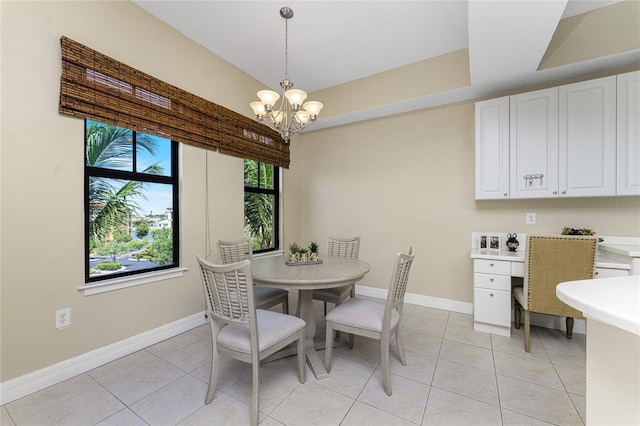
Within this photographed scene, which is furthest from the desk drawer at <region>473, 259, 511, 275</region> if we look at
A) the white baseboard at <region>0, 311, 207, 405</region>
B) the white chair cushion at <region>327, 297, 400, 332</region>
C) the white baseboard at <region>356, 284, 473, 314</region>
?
the white baseboard at <region>0, 311, 207, 405</region>

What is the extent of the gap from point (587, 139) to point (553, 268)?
4.16 ft

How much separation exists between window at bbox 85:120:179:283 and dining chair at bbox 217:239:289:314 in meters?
0.51

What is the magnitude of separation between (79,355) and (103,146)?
164 centimetres

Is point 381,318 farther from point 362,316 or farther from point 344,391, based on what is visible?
→ point 344,391

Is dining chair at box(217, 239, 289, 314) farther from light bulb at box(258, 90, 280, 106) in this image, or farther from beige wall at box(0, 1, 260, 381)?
light bulb at box(258, 90, 280, 106)

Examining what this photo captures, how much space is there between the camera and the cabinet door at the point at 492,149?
2746 mm

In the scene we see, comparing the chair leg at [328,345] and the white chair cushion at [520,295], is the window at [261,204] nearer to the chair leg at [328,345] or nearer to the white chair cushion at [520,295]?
the chair leg at [328,345]

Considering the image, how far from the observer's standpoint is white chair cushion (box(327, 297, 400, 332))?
179 centimetres

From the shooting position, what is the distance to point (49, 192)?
1.84 metres

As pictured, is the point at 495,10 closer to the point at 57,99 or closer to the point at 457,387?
the point at 457,387

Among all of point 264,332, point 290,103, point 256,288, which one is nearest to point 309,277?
point 264,332

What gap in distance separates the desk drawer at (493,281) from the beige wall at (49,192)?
3104 millimetres

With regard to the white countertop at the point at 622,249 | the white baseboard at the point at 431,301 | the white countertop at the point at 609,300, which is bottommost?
the white baseboard at the point at 431,301

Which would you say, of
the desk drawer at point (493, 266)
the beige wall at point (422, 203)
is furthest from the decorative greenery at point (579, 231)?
the desk drawer at point (493, 266)
